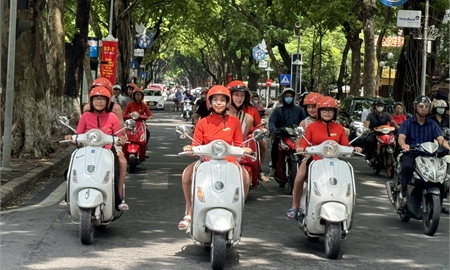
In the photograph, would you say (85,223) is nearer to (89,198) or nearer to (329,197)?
(89,198)

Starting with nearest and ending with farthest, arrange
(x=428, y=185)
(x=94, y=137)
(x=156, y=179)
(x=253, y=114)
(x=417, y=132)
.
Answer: (x=94, y=137) → (x=428, y=185) → (x=417, y=132) → (x=253, y=114) → (x=156, y=179)

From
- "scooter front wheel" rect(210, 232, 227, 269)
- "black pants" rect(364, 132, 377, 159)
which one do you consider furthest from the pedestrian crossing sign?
"scooter front wheel" rect(210, 232, 227, 269)

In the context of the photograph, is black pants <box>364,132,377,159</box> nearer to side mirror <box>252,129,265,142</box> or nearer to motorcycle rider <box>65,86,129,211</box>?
motorcycle rider <box>65,86,129,211</box>

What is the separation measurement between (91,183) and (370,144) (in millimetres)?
9707

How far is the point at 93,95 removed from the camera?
28.8 feet

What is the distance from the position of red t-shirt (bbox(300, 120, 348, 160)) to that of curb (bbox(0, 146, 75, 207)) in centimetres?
445

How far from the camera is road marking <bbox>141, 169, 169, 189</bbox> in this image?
13.2 metres

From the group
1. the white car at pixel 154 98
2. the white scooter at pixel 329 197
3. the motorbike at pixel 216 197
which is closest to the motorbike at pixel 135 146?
the white scooter at pixel 329 197

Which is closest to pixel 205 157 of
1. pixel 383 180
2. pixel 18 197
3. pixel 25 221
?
pixel 25 221

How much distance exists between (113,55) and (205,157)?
85.5ft

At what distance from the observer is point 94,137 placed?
8203 mm

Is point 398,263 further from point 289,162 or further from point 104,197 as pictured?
point 289,162

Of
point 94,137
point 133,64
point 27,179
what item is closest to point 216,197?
point 94,137

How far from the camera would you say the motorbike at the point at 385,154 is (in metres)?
15.9
